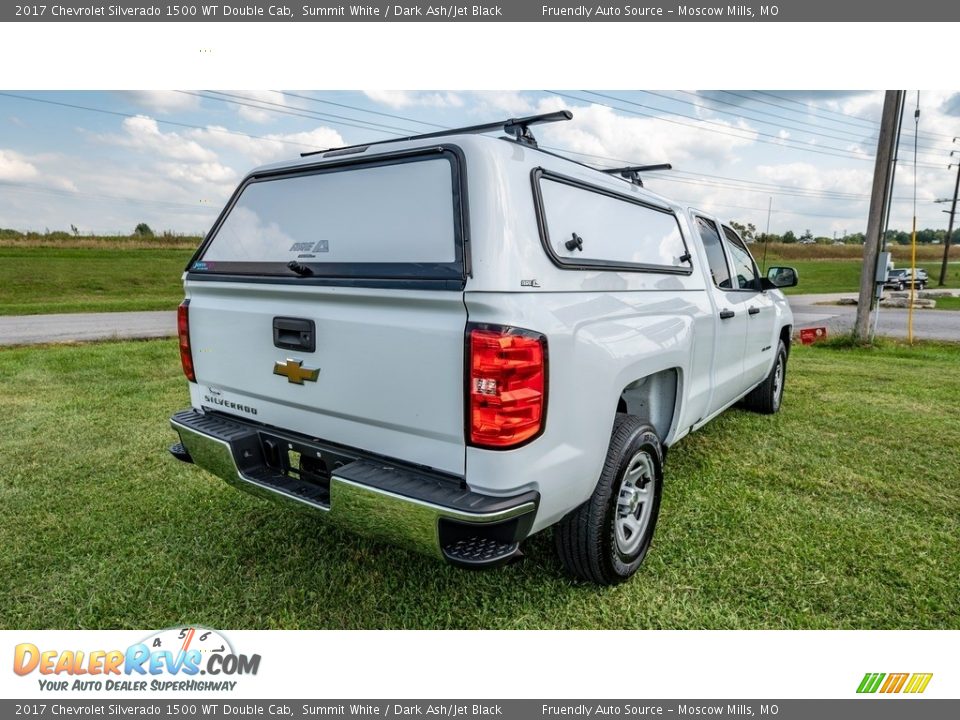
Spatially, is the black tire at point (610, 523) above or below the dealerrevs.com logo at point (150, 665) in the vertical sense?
above

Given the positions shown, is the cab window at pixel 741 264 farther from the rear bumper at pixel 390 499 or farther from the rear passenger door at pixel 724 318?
the rear bumper at pixel 390 499

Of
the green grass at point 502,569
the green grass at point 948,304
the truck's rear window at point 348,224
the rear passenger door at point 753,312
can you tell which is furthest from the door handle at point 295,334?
the green grass at point 948,304

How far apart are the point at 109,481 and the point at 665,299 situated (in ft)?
12.8

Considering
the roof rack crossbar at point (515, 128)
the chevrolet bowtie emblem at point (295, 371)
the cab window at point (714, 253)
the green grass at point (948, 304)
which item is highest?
the roof rack crossbar at point (515, 128)

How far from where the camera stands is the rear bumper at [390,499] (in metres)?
2.02

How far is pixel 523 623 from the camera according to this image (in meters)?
2.51

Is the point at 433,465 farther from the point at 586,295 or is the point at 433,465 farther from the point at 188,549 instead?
the point at 188,549

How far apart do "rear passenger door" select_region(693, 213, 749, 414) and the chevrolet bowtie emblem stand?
2.68m

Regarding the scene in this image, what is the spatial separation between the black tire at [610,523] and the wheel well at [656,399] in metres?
0.45

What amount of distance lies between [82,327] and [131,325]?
3.08ft

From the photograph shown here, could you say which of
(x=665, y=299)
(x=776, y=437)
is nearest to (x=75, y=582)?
(x=665, y=299)

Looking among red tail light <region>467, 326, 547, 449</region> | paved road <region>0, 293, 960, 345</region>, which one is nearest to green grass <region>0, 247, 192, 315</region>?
paved road <region>0, 293, 960, 345</region>

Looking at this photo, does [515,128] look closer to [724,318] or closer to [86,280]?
[724,318]

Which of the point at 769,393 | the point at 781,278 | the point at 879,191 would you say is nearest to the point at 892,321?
the point at 879,191
